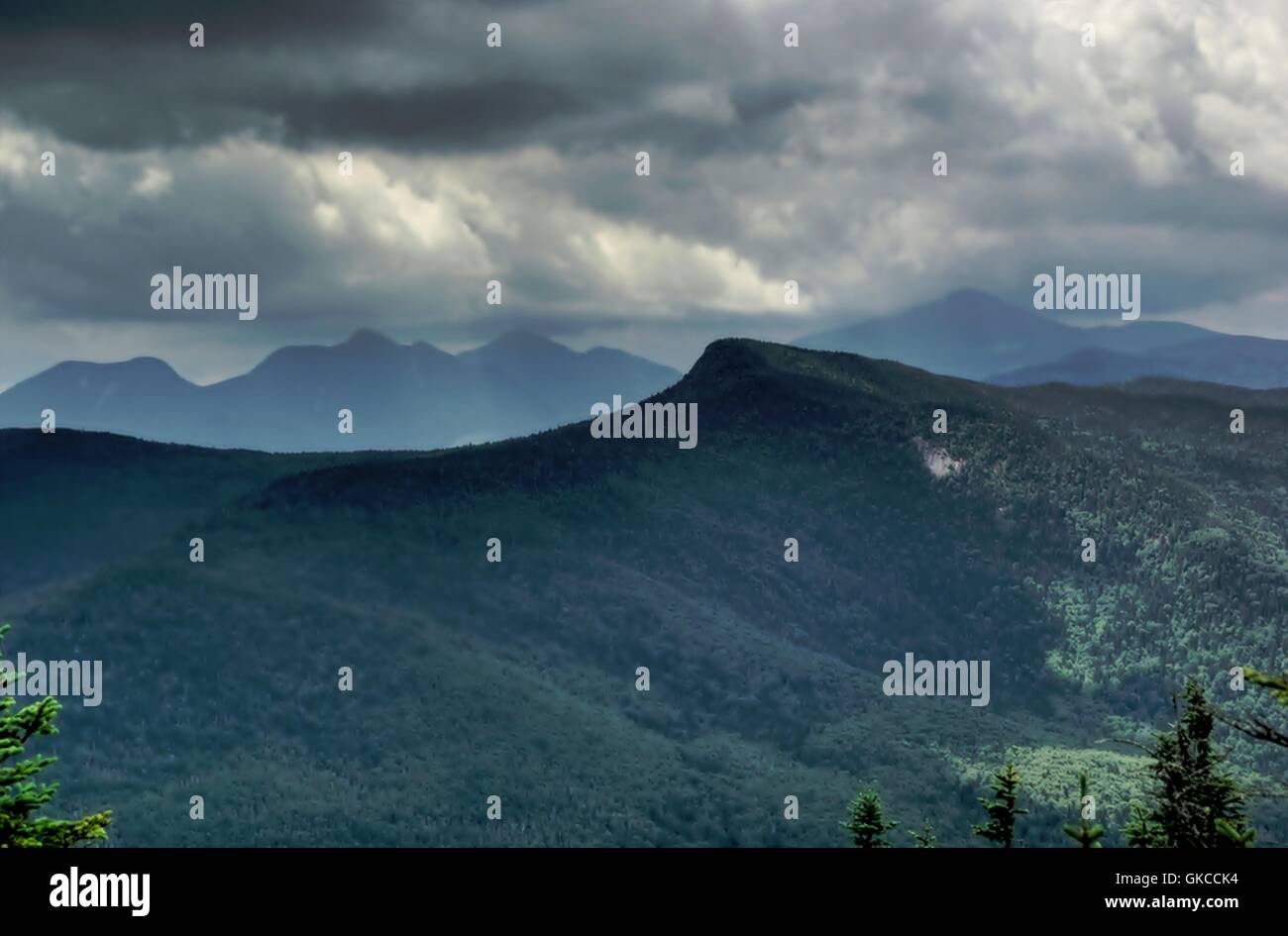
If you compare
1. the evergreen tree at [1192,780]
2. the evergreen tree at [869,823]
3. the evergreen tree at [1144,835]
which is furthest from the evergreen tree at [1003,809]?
the evergreen tree at [869,823]

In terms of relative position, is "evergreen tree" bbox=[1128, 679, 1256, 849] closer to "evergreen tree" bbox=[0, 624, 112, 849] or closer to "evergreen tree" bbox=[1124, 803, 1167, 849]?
"evergreen tree" bbox=[1124, 803, 1167, 849]

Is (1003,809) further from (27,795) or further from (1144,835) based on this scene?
(27,795)

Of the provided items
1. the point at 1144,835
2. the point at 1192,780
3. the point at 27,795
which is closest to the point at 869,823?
the point at 1144,835

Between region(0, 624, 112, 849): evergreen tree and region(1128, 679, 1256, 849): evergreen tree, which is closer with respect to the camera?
region(0, 624, 112, 849): evergreen tree

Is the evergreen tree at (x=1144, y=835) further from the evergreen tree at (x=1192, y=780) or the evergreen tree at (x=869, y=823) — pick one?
the evergreen tree at (x=869, y=823)

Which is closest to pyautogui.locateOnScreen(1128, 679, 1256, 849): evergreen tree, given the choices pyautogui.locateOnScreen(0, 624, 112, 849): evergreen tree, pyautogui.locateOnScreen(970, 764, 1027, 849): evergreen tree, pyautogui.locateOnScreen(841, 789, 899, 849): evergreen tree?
pyautogui.locateOnScreen(970, 764, 1027, 849): evergreen tree

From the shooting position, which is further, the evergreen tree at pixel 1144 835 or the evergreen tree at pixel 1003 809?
the evergreen tree at pixel 1144 835
